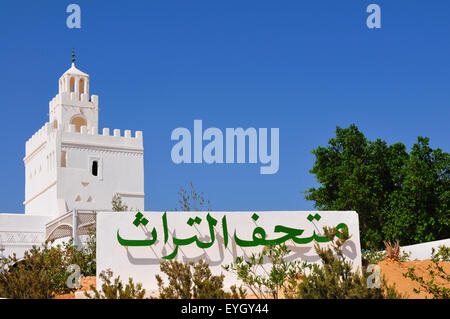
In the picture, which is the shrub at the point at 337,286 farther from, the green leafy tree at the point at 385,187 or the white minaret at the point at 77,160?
the white minaret at the point at 77,160

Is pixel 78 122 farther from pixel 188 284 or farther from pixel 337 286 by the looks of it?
pixel 337 286

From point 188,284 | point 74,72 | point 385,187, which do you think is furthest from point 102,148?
point 188,284

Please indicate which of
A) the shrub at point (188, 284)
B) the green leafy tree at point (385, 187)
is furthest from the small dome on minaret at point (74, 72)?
the shrub at point (188, 284)

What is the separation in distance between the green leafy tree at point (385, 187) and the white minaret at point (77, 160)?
1657 centimetres

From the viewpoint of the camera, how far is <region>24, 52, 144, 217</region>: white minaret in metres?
39.2

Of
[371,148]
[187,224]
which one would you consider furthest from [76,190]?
[187,224]

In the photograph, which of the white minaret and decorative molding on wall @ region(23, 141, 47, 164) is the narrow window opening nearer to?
the white minaret

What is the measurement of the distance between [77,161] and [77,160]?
0.22ft

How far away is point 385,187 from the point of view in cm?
2802

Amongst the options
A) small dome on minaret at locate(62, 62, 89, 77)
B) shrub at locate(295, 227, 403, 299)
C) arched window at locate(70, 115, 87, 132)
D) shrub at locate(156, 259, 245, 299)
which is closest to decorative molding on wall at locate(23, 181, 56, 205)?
arched window at locate(70, 115, 87, 132)

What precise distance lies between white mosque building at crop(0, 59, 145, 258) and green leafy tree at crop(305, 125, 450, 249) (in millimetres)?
16510

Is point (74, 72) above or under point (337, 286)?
above
